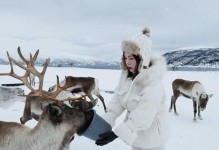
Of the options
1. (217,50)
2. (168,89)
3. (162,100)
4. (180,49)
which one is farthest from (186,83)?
(180,49)

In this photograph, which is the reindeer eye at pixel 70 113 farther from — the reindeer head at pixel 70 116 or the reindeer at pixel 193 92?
the reindeer at pixel 193 92

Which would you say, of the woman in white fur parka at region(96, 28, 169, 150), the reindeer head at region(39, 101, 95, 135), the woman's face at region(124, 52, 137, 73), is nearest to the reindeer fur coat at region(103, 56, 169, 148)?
the woman in white fur parka at region(96, 28, 169, 150)

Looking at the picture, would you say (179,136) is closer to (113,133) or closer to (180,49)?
(113,133)

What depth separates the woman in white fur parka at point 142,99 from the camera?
2.96 m

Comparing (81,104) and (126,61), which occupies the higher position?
(126,61)

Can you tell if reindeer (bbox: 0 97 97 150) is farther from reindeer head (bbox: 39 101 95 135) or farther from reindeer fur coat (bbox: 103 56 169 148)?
reindeer fur coat (bbox: 103 56 169 148)

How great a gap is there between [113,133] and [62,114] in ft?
1.56

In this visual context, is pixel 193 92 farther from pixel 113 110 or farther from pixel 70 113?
pixel 70 113

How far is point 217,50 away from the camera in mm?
142125

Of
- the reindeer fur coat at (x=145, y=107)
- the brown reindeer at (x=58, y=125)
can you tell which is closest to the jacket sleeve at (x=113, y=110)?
the reindeer fur coat at (x=145, y=107)

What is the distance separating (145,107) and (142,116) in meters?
0.08

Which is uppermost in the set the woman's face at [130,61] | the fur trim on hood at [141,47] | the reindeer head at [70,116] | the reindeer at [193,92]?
the fur trim on hood at [141,47]

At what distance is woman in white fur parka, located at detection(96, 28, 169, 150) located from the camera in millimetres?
2963

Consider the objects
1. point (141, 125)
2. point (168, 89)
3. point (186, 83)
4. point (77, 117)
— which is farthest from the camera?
point (168, 89)
